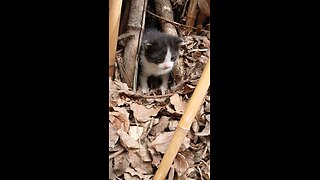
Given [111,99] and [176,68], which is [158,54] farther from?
[111,99]

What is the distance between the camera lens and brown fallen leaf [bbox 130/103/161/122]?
159 cm

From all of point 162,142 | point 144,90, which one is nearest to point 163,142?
point 162,142

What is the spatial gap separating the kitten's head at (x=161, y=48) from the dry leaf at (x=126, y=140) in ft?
1.89

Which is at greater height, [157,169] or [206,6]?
[206,6]

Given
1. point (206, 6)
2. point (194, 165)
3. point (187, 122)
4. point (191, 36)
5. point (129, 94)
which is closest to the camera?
point (187, 122)

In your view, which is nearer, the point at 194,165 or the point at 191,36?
the point at 194,165

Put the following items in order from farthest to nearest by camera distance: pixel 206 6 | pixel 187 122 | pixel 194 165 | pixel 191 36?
pixel 191 36
pixel 206 6
pixel 194 165
pixel 187 122

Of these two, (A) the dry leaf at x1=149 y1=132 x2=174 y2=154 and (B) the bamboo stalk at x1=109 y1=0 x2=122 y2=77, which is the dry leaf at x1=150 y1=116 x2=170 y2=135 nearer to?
(A) the dry leaf at x1=149 y1=132 x2=174 y2=154

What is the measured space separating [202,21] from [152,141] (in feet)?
1.95

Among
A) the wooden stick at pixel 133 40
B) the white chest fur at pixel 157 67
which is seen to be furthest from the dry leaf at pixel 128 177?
the white chest fur at pixel 157 67

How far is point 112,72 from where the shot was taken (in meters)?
1.59

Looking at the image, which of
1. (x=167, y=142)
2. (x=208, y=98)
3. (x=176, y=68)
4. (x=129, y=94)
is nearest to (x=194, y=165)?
(x=167, y=142)

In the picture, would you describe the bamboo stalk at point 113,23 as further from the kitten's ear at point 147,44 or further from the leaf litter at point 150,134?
the kitten's ear at point 147,44

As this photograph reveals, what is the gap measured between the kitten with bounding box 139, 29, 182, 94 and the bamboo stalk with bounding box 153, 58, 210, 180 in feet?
1.57
